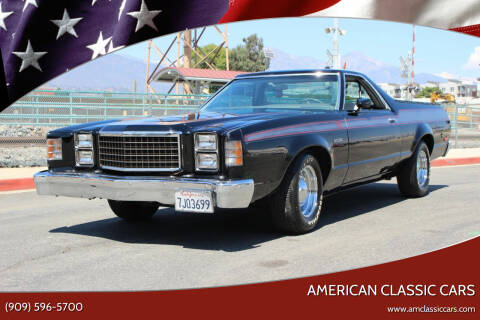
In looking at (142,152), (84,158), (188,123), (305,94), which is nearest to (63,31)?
(84,158)

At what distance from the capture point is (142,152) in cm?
539

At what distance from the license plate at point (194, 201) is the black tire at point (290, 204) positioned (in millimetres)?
818

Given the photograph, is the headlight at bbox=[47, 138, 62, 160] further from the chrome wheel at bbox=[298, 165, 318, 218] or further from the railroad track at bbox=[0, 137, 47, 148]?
the railroad track at bbox=[0, 137, 47, 148]

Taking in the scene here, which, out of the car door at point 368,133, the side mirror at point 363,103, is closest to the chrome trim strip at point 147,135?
the car door at point 368,133

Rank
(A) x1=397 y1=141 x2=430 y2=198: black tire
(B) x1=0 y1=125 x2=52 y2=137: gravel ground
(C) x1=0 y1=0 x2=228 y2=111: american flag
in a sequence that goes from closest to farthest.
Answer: (C) x1=0 y1=0 x2=228 y2=111: american flag → (A) x1=397 y1=141 x2=430 y2=198: black tire → (B) x1=0 y1=125 x2=52 y2=137: gravel ground

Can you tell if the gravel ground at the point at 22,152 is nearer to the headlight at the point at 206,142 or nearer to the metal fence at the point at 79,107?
A: the metal fence at the point at 79,107

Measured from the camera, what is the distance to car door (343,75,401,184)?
6613 mm

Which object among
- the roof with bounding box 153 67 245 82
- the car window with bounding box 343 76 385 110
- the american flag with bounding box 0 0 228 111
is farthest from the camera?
the roof with bounding box 153 67 245 82

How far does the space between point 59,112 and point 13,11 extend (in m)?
10.6

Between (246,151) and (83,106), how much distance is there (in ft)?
41.8

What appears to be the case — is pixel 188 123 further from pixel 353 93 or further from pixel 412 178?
pixel 412 178

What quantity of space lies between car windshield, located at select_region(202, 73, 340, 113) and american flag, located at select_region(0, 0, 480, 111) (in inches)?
55.0

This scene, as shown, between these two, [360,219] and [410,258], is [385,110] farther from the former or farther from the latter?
[410,258]

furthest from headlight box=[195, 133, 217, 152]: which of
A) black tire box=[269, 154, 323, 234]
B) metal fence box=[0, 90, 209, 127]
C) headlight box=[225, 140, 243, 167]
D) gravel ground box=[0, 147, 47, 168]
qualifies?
metal fence box=[0, 90, 209, 127]
